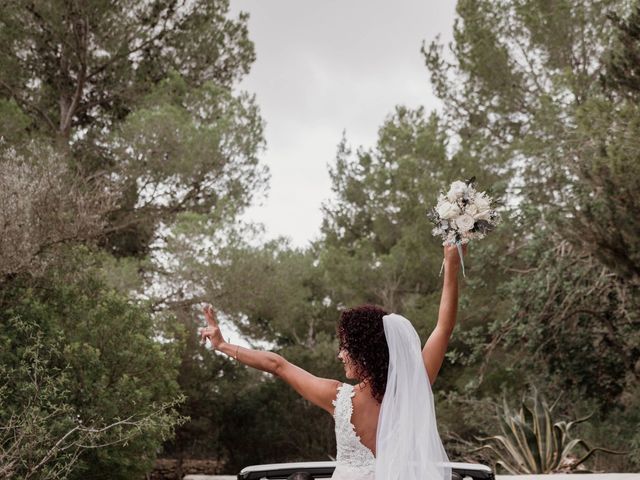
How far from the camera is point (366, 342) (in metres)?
3.76

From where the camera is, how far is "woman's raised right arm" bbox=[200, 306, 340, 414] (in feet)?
12.2

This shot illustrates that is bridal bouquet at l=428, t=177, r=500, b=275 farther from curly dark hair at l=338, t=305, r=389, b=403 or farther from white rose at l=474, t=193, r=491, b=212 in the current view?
curly dark hair at l=338, t=305, r=389, b=403

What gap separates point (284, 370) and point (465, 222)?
0.95 m

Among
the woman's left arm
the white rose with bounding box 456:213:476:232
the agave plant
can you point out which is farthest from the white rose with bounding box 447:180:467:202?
the agave plant

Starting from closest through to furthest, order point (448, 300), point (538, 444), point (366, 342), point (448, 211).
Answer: point (448, 300)
point (366, 342)
point (448, 211)
point (538, 444)

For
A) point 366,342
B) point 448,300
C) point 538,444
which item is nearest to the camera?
point 448,300

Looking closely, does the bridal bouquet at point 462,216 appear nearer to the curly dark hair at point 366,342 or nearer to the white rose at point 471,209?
the white rose at point 471,209

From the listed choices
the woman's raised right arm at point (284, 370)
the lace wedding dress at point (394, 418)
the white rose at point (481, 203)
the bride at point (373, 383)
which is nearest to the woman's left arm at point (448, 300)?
the bride at point (373, 383)

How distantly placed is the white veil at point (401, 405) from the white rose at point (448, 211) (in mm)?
465

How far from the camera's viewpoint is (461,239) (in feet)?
12.4

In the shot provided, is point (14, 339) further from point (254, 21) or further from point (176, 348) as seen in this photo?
point (254, 21)

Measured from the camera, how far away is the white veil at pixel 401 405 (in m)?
3.75

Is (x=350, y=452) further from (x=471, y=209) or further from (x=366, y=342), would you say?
(x=471, y=209)

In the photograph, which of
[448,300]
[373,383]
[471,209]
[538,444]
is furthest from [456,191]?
[538,444]
